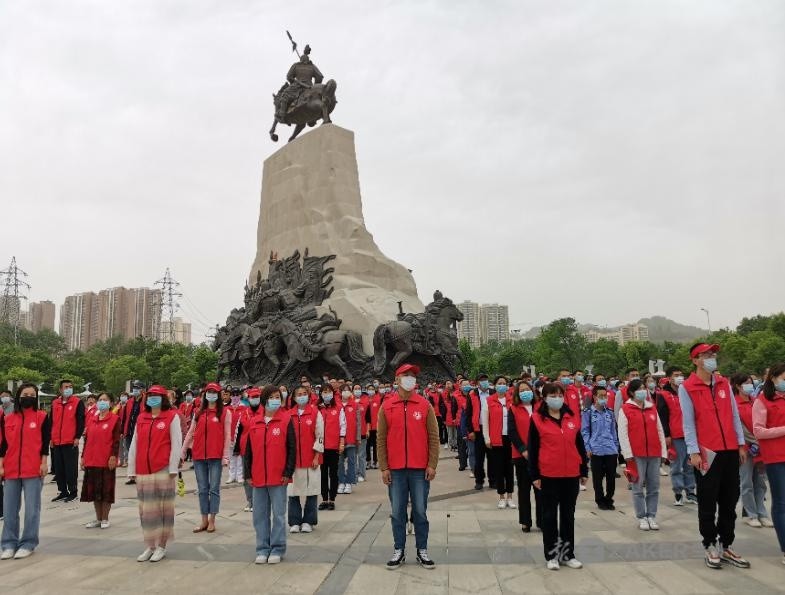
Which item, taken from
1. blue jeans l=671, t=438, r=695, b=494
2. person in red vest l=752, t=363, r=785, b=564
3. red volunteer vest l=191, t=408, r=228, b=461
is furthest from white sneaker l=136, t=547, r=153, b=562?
blue jeans l=671, t=438, r=695, b=494

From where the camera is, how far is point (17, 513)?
224 inches

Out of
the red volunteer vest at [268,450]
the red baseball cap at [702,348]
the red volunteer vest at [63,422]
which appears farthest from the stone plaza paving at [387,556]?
the red baseball cap at [702,348]

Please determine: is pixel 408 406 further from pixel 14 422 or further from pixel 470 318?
pixel 470 318

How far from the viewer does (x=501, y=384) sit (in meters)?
7.96

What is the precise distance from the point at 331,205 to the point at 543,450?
21457mm

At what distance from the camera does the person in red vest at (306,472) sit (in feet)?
20.3

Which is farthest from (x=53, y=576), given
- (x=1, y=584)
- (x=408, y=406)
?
(x=408, y=406)

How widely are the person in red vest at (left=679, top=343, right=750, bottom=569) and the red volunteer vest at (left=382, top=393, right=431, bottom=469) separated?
2.26m

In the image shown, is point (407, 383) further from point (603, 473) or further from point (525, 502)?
point (603, 473)

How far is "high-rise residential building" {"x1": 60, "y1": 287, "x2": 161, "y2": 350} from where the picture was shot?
8856 cm

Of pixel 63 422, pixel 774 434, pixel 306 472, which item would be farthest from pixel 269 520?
pixel 63 422

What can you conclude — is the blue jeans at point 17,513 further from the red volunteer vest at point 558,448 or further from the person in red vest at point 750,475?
the person in red vest at point 750,475

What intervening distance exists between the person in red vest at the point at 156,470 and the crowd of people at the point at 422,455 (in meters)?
0.01

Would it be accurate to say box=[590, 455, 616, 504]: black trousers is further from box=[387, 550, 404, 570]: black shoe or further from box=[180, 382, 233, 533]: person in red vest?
box=[180, 382, 233, 533]: person in red vest
